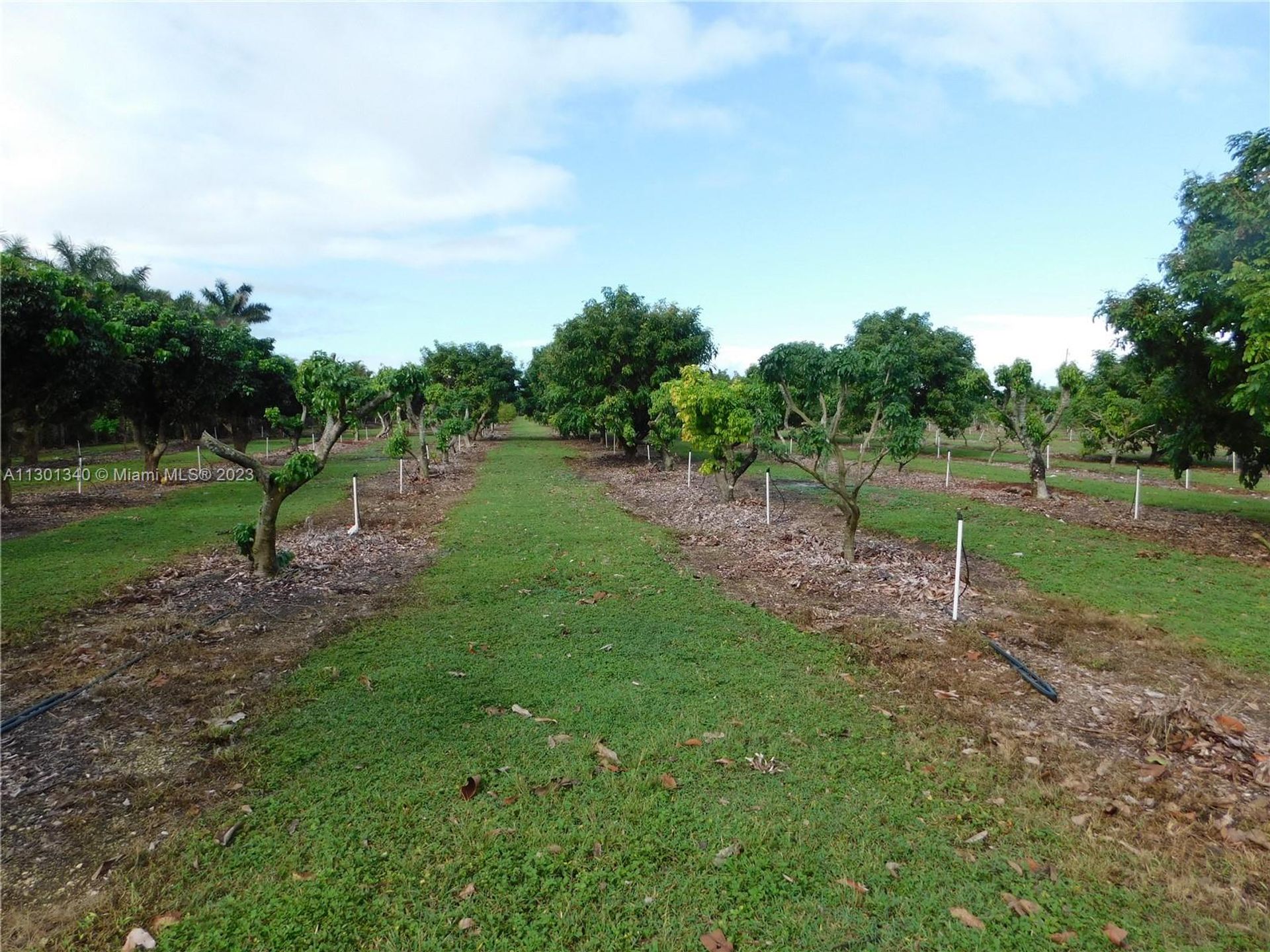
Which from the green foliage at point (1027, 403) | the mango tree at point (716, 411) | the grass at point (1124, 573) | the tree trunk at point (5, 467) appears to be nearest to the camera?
the grass at point (1124, 573)

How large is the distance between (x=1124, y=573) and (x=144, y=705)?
1262cm

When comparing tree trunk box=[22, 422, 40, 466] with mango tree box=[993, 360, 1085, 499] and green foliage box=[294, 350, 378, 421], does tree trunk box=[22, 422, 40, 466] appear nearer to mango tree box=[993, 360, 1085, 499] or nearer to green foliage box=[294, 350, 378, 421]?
green foliage box=[294, 350, 378, 421]

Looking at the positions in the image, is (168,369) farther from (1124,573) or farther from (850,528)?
(1124,573)

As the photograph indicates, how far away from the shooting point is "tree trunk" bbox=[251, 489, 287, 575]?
968 cm

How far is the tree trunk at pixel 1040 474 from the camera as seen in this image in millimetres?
19750

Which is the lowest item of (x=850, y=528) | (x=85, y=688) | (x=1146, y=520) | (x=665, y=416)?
(x=85, y=688)

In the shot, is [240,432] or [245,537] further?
[240,432]

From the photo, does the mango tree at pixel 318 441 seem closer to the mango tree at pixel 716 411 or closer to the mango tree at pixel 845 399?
the mango tree at pixel 845 399

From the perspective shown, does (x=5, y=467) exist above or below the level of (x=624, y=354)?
below

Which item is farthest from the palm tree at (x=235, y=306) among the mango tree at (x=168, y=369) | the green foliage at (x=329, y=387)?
the green foliage at (x=329, y=387)

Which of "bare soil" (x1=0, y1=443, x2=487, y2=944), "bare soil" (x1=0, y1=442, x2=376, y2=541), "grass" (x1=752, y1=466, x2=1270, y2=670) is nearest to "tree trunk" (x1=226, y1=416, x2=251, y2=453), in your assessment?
"bare soil" (x1=0, y1=442, x2=376, y2=541)

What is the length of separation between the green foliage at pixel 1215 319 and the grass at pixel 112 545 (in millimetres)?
15230

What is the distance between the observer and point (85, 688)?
6086 millimetres

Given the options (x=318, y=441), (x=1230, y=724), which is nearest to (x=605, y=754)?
(x=1230, y=724)
